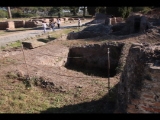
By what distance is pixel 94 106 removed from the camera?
7.14 m

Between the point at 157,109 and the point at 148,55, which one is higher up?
the point at 148,55

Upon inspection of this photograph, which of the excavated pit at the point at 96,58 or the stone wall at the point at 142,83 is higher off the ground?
the stone wall at the point at 142,83

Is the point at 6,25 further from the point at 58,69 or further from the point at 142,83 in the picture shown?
the point at 142,83

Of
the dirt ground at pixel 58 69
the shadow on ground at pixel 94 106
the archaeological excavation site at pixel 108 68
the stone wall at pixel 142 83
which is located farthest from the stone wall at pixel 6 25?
the stone wall at pixel 142 83

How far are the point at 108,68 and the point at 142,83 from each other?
9.13 ft

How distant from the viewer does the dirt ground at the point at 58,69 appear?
848cm

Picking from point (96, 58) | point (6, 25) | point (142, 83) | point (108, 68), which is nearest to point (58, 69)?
point (108, 68)

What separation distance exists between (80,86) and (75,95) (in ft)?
1.83

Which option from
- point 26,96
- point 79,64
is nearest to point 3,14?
point 79,64

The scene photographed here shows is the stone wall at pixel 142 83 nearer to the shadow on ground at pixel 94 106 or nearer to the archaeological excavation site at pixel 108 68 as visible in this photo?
the archaeological excavation site at pixel 108 68

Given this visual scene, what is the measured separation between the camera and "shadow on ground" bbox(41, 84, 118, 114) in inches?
269

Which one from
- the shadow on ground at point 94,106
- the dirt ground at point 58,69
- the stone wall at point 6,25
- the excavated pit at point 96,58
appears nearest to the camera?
the shadow on ground at point 94,106
